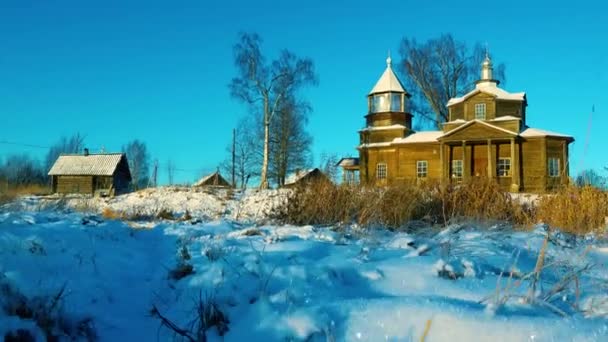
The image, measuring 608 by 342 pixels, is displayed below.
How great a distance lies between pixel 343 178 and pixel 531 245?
9.62ft

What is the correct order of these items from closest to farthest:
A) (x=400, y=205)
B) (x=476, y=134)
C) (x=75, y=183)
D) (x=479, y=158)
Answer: (x=400, y=205) → (x=476, y=134) → (x=479, y=158) → (x=75, y=183)

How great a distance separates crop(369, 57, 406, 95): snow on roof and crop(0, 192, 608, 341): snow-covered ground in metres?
24.8

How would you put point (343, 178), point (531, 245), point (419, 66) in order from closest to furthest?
point (531, 245), point (343, 178), point (419, 66)

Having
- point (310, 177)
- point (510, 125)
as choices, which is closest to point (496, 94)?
point (510, 125)

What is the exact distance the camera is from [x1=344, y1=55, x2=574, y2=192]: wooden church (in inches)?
912

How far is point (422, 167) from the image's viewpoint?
26.0 m

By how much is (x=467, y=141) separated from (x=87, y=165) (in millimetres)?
27178

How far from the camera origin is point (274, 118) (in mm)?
27094

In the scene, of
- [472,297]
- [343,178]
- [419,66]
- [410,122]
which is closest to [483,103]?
[410,122]

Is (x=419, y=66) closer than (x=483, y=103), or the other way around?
(x=483, y=103)

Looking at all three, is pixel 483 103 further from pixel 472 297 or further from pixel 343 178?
pixel 472 297

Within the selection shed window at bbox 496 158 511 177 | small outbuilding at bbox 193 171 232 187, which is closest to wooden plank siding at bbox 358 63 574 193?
shed window at bbox 496 158 511 177

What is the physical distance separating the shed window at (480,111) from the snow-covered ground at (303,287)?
73.9ft

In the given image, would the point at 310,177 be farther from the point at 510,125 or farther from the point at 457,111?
the point at 457,111
